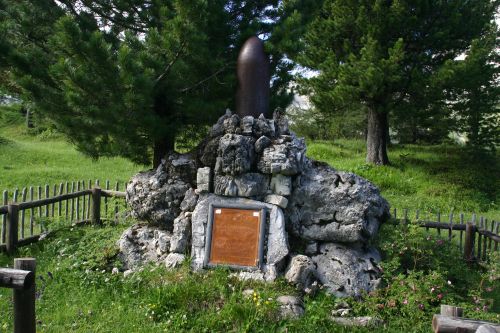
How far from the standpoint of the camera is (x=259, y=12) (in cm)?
835

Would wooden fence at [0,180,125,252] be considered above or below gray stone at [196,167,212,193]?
below

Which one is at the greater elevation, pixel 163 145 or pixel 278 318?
pixel 163 145

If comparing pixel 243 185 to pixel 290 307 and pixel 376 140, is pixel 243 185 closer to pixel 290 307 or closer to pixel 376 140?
pixel 290 307

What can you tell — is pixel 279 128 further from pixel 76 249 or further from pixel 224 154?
pixel 76 249

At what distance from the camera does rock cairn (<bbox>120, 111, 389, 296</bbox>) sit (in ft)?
20.0

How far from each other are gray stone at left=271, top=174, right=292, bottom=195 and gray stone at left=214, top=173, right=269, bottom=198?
0.11 m

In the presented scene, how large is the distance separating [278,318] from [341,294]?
1.13 meters

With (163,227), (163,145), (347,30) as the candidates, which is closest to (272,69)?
(163,145)

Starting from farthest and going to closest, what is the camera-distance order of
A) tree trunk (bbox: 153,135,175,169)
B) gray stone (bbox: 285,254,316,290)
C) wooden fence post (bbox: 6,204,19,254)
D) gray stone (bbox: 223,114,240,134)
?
tree trunk (bbox: 153,135,175,169) < wooden fence post (bbox: 6,204,19,254) < gray stone (bbox: 223,114,240,134) < gray stone (bbox: 285,254,316,290)

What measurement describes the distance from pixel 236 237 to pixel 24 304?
9.88 feet

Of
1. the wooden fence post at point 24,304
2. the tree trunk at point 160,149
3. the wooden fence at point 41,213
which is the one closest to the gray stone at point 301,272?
the wooden fence post at point 24,304

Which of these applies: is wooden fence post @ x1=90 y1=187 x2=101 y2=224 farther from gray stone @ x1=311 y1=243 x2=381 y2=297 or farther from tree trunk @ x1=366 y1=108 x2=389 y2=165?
tree trunk @ x1=366 y1=108 x2=389 y2=165

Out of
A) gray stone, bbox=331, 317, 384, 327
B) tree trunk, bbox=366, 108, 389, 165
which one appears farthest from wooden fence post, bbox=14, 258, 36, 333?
tree trunk, bbox=366, 108, 389, 165

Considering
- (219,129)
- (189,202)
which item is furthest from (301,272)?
(219,129)
